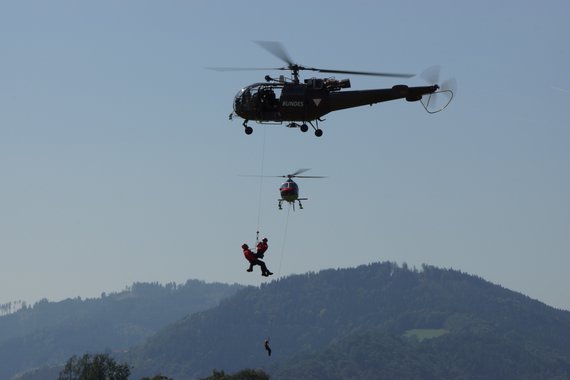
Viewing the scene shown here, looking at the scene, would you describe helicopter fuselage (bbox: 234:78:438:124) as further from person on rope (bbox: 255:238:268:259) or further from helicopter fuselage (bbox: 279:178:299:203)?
helicopter fuselage (bbox: 279:178:299:203)

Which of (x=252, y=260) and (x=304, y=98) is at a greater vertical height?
(x=304, y=98)

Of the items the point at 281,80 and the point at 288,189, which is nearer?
the point at 281,80

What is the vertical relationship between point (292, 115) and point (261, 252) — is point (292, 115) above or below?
above

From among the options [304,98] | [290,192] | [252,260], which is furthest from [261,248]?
[290,192]

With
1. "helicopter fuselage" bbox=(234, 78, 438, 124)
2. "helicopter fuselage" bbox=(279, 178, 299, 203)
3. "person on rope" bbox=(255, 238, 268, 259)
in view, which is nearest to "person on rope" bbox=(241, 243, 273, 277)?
"person on rope" bbox=(255, 238, 268, 259)

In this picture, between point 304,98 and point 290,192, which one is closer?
point 304,98

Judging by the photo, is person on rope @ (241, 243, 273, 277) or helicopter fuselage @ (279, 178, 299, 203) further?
helicopter fuselage @ (279, 178, 299, 203)

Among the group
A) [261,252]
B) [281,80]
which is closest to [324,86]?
[281,80]

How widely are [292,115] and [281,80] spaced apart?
9.15ft

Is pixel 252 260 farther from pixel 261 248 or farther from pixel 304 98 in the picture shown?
pixel 304 98

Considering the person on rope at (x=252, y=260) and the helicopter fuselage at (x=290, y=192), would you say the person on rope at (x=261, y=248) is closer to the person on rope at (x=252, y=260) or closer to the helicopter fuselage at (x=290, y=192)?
the person on rope at (x=252, y=260)

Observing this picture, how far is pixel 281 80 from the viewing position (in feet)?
257

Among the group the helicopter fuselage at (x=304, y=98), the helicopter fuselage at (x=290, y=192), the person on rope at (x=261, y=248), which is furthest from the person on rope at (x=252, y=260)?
the helicopter fuselage at (x=290, y=192)

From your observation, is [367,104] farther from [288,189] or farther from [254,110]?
[288,189]
